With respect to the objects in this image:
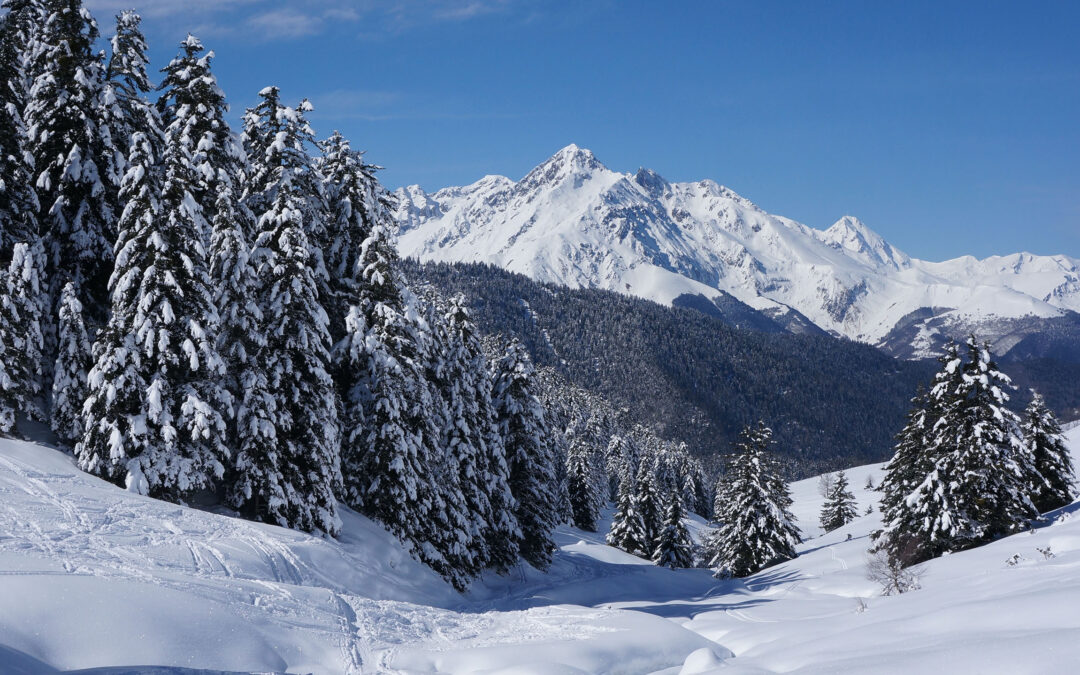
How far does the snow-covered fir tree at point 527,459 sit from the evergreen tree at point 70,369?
1852 centimetres

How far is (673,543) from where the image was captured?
5244cm

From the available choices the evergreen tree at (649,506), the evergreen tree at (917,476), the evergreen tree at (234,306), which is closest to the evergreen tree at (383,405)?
the evergreen tree at (234,306)

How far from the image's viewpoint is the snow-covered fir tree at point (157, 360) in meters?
A: 18.5

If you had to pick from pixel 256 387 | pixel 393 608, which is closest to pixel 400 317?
pixel 256 387

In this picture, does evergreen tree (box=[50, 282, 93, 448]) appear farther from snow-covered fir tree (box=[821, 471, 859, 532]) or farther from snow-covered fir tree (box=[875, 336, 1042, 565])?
snow-covered fir tree (box=[821, 471, 859, 532])

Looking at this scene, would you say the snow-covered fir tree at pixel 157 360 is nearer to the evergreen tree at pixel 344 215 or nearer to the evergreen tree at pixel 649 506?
the evergreen tree at pixel 344 215

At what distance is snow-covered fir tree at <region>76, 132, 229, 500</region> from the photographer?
60.7 feet

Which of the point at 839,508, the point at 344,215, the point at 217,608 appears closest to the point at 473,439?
the point at 344,215

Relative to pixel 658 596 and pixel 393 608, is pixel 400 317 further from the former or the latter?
pixel 658 596

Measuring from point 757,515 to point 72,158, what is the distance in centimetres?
3940

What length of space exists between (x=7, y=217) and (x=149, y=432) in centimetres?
906

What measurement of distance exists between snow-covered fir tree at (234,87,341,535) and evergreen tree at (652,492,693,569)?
118 ft

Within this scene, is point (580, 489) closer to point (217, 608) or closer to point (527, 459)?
point (527, 459)

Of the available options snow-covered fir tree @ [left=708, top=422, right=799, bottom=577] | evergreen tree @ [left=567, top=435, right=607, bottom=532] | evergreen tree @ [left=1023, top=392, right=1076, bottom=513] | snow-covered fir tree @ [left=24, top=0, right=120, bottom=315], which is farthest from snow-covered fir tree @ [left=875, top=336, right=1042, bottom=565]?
evergreen tree @ [left=567, top=435, right=607, bottom=532]
